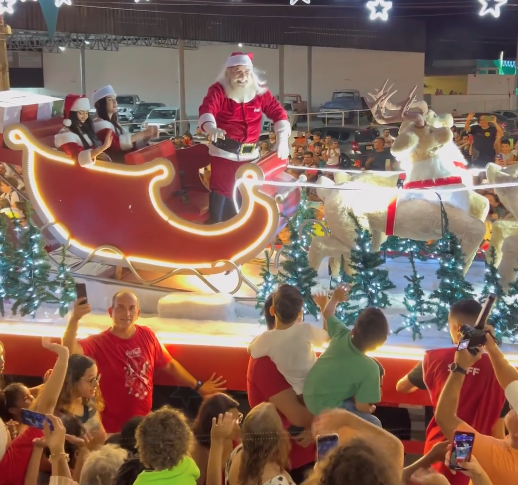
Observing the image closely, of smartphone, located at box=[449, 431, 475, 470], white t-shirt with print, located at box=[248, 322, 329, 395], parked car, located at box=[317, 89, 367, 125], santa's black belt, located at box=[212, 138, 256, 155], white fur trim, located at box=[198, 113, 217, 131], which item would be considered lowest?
white t-shirt with print, located at box=[248, 322, 329, 395]

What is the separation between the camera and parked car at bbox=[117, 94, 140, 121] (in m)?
19.0

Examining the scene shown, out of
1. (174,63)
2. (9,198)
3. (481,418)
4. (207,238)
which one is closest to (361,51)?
(174,63)

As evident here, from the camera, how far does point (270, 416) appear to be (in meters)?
2.77

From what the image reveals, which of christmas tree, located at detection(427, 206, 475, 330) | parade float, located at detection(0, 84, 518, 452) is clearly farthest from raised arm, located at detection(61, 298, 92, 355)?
christmas tree, located at detection(427, 206, 475, 330)

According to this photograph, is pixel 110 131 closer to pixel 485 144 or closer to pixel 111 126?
pixel 111 126

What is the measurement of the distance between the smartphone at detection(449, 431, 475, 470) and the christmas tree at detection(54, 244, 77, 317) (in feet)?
10.1

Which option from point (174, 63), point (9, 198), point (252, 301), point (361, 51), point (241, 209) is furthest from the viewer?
point (174, 63)

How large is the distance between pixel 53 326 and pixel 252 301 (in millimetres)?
1236

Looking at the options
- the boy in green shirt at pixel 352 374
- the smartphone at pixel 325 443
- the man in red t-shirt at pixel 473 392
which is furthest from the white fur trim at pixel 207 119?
the smartphone at pixel 325 443

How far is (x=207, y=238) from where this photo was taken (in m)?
4.82

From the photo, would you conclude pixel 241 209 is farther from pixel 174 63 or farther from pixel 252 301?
pixel 174 63

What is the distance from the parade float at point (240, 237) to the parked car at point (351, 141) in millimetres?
6049

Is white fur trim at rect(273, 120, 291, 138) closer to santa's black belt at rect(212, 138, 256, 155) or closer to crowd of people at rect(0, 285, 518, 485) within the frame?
santa's black belt at rect(212, 138, 256, 155)

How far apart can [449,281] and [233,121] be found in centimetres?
164
